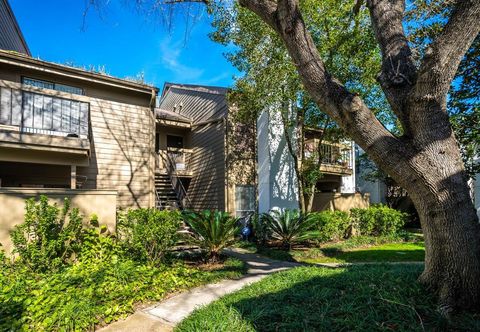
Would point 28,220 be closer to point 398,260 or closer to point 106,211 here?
point 106,211

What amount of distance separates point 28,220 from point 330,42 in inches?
368

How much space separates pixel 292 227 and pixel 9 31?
1245 cm

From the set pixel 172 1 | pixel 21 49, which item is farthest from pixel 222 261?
pixel 21 49

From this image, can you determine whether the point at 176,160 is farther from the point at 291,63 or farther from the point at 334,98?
the point at 334,98

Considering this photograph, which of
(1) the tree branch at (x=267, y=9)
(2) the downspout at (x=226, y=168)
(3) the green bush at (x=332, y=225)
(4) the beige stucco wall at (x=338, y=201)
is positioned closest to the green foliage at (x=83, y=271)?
(1) the tree branch at (x=267, y=9)

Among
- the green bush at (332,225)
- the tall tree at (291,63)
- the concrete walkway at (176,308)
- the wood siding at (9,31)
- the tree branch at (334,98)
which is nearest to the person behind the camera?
the tree branch at (334,98)

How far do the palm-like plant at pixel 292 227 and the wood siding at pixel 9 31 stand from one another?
35.8ft

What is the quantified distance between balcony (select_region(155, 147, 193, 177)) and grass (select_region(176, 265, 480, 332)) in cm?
1029

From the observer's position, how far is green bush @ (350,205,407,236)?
12.5 metres

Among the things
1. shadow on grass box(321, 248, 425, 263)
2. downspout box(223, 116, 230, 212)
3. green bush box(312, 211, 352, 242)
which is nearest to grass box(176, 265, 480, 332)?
shadow on grass box(321, 248, 425, 263)

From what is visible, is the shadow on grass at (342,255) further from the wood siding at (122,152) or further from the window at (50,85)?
the window at (50,85)

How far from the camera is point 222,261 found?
743 cm

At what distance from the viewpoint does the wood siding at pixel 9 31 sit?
10406mm

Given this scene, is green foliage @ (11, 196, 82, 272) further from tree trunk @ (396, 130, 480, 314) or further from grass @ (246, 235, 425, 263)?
tree trunk @ (396, 130, 480, 314)
